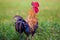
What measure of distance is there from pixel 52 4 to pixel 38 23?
180 mm

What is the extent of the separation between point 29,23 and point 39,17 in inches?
3.6

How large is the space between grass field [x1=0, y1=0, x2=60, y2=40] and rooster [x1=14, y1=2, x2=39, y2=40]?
32 millimetres

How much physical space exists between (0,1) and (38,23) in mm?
332

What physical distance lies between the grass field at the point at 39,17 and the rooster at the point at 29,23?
0.03 meters

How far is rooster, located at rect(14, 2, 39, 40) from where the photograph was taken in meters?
5.12

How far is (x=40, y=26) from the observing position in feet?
17.0

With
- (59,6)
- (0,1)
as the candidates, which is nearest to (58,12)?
(59,6)

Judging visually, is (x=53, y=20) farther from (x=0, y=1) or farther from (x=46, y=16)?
(x=0, y=1)

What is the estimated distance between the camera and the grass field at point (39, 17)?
5.16 metres

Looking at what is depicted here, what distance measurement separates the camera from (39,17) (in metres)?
5.16

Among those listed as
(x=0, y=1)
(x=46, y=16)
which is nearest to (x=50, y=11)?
(x=46, y=16)

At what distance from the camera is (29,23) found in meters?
5.14

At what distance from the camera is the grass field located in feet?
16.9

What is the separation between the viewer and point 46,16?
517 cm
